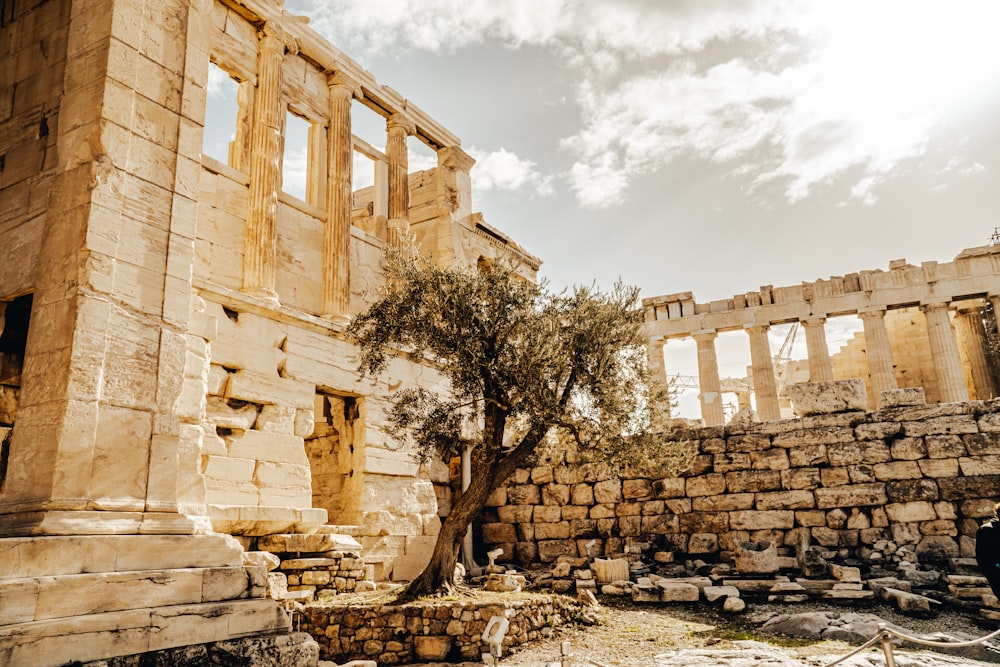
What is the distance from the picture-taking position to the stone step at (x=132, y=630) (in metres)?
4.18

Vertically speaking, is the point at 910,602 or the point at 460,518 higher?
the point at 460,518

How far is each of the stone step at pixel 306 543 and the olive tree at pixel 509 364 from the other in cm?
154

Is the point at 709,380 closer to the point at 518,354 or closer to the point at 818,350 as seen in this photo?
the point at 818,350

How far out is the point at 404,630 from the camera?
8.99 metres

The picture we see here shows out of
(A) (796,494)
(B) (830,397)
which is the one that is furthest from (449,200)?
(A) (796,494)

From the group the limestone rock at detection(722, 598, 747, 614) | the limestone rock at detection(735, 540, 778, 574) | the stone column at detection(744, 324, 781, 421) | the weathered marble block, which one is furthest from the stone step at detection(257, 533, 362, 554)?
the stone column at detection(744, 324, 781, 421)

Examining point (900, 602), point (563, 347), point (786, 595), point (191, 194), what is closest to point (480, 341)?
point (563, 347)

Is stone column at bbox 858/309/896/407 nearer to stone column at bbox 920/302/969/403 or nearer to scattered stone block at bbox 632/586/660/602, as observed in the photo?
stone column at bbox 920/302/969/403

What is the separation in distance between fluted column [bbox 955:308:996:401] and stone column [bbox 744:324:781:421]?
7.22 meters

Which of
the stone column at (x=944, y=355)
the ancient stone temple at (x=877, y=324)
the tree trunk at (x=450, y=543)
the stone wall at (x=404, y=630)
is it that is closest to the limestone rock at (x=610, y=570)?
the tree trunk at (x=450, y=543)

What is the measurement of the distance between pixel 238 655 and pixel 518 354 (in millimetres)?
6257

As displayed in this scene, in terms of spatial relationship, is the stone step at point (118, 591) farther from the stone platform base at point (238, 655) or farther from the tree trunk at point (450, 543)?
the tree trunk at point (450, 543)

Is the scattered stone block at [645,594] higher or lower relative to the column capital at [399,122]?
lower

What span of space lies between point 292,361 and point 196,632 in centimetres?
705
